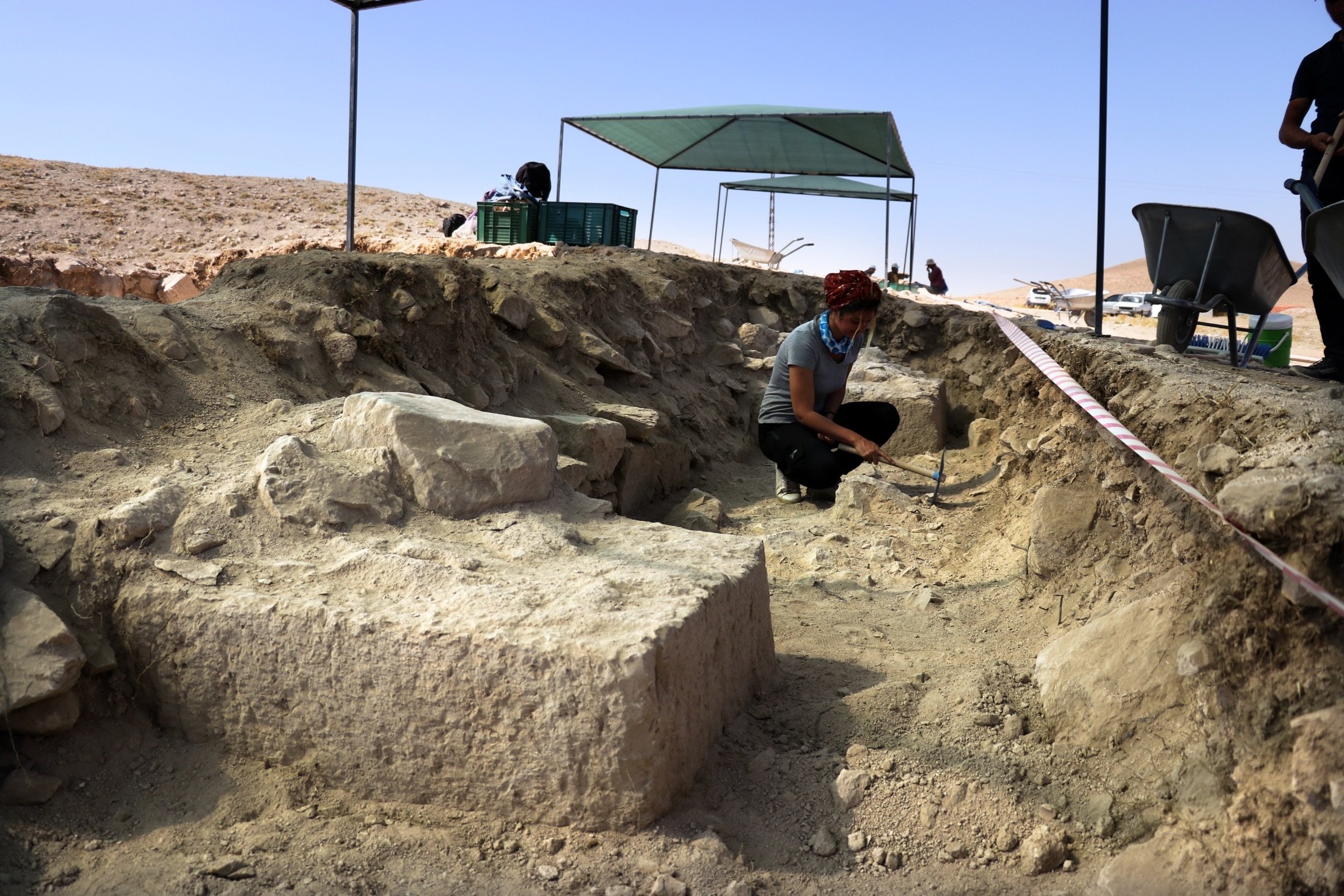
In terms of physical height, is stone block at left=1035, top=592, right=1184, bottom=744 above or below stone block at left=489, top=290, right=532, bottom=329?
below

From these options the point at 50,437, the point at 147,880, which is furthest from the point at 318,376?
the point at 147,880

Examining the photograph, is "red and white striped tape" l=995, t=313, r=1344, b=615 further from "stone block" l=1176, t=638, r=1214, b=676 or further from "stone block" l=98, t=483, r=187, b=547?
"stone block" l=98, t=483, r=187, b=547

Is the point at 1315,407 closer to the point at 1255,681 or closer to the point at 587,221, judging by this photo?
the point at 1255,681

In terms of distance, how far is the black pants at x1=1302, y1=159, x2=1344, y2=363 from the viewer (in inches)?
→ 159

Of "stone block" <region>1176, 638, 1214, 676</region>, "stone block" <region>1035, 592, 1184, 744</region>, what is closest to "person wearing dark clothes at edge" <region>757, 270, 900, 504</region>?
"stone block" <region>1035, 592, 1184, 744</region>

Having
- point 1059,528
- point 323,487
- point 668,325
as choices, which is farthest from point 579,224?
point 323,487

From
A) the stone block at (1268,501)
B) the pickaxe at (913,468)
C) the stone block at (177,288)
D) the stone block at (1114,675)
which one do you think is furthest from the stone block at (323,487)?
the stone block at (177,288)

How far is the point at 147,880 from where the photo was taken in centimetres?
181

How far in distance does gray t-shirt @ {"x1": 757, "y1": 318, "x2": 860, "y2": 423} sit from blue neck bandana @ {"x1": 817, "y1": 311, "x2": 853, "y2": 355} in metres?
0.02

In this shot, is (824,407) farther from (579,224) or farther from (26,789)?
(579,224)

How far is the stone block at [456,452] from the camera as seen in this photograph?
103 inches

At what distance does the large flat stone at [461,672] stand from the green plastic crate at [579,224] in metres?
7.35

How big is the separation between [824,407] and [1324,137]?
2.54 metres

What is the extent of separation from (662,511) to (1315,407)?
3.41 metres
